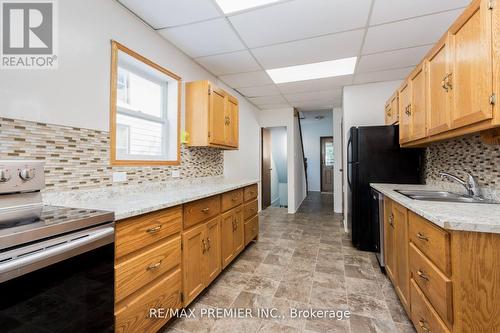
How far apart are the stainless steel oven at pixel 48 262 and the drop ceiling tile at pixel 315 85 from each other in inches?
130

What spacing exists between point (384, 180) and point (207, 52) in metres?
2.62

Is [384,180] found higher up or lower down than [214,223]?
higher up

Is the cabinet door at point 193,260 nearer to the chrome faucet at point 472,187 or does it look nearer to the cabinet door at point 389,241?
the cabinet door at point 389,241

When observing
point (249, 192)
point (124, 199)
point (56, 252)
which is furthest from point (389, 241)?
point (56, 252)

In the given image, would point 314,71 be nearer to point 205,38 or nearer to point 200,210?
point 205,38

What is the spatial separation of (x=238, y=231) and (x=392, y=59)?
9.34ft

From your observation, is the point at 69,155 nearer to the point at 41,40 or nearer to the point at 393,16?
the point at 41,40

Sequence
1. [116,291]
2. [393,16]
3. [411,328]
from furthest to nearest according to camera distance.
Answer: [393,16]
[411,328]
[116,291]

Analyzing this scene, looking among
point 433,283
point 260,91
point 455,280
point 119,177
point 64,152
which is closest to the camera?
point 455,280

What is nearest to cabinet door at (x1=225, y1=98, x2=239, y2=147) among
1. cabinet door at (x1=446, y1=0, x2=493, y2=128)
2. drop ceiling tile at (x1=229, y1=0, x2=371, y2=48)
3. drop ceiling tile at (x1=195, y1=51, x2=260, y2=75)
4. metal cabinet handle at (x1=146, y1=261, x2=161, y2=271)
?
drop ceiling tile at (x1=195, y1=51, x2=260, y2=75)

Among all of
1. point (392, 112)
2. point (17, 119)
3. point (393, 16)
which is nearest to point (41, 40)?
point (17, 119)

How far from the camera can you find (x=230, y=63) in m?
2.88

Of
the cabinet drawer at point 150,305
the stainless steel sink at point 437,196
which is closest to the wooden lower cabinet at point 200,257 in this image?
the cabinet drawer at point 150,305

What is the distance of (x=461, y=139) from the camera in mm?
2008
